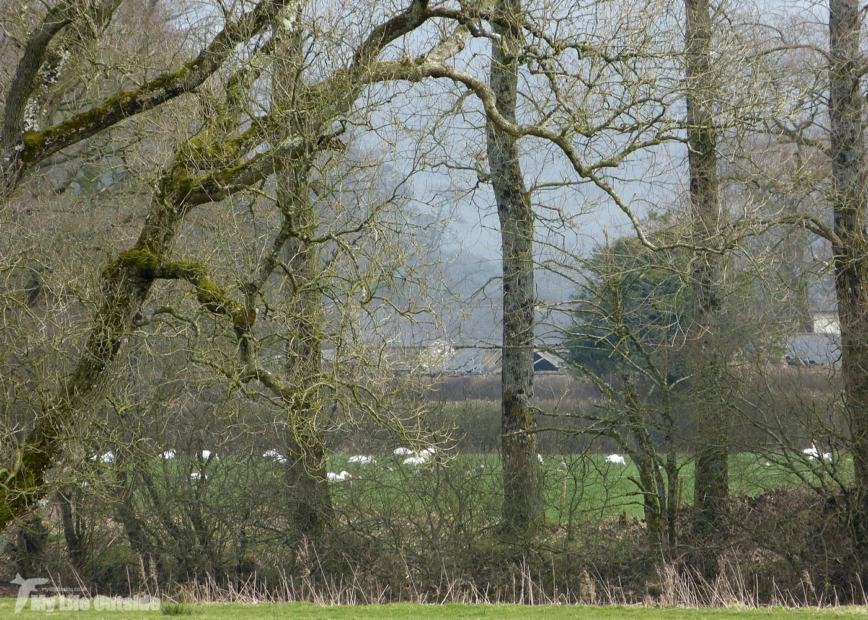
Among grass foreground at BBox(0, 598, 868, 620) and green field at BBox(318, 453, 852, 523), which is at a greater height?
green field at BBox(318, 453, 852, 523)

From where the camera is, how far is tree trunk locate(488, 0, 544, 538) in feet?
40.9

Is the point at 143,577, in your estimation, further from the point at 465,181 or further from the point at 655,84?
the point at 655,84

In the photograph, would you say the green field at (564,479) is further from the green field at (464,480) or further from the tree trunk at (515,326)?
the tree trunk at (515,326)

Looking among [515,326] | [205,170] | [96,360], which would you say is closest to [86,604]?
[96,360]

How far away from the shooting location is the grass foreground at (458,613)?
780 cm

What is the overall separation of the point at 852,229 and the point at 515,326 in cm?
510

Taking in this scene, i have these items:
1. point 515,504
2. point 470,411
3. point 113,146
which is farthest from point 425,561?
point 113,146

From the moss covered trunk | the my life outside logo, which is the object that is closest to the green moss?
the moss covered trunk

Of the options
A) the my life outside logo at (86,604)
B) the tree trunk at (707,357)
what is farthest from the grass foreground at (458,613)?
the tree trunk at (707,357)

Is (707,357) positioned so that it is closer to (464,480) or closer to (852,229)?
(852,229)

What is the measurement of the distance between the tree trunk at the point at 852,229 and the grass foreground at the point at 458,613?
3.63 metres

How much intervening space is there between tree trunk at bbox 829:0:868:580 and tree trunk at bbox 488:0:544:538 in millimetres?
4298

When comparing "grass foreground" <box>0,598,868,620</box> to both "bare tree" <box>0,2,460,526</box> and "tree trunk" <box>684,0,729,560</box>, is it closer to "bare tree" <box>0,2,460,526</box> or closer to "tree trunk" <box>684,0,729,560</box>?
"bare tree" <box>0,2,460,526</box>

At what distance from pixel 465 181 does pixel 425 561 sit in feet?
18.8
